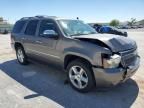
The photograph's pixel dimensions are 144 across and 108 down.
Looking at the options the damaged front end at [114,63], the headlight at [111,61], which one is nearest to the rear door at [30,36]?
the damaged front end at [114,63]

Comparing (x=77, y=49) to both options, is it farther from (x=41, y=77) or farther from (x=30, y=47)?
(x=30, y=47)

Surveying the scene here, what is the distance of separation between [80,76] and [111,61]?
100 cm

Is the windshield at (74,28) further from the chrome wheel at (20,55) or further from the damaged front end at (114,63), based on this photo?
the chrome wheel at (20,55)

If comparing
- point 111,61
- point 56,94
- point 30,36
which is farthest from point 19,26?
point 111,61

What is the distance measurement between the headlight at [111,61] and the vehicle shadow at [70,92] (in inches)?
32.0

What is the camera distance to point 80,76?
4688mm

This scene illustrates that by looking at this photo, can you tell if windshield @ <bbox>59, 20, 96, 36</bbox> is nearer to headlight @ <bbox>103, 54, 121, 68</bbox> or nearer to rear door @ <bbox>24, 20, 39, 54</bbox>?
rear door @ <bbox>24, 20, 39, 54</bbox>

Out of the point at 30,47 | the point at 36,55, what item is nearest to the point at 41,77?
the point at 36,55

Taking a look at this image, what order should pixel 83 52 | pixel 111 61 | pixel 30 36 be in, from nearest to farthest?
pixel 111 61 < pixel 83 52 < pixel 30 36

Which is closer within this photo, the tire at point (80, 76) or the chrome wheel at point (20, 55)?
the tire at point (80, 76)

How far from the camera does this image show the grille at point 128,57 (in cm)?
422

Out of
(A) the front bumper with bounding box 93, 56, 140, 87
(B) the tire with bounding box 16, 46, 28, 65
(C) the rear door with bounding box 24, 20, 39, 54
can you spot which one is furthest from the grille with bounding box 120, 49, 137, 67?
(B) the tire with bounding box 16, 46, 28, 65

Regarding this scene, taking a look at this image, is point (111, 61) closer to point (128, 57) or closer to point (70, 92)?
point (128, 57)

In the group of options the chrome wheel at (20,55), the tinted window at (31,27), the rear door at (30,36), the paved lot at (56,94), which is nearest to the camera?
the paved lot at (56,94)
